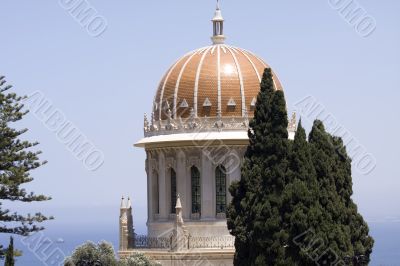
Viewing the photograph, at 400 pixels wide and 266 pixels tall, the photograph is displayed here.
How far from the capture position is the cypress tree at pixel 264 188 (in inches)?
1726

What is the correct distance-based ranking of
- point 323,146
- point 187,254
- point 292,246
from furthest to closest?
point 187,254
point 323,146
point 292,246

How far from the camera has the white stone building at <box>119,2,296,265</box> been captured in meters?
54.3

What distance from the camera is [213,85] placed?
5466cm

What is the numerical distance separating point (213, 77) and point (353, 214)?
34.8 feet

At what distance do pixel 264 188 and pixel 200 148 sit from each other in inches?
395

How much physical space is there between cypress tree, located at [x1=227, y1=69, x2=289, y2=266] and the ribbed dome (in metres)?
8.40

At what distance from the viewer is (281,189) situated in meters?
44.4

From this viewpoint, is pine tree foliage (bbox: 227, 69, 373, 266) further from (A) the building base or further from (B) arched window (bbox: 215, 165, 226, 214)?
(B) arched window (bbox: 215, 165, 226, 214)

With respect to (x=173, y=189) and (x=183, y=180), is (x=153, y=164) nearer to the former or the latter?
(x=173, y=189)

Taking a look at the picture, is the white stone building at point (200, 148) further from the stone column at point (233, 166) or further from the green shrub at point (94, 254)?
the green shrub at point (94, 254)

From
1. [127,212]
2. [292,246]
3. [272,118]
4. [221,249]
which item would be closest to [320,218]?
[292,246]

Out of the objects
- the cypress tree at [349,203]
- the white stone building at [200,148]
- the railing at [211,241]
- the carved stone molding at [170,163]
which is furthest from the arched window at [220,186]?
the cypress tree at [349,203]

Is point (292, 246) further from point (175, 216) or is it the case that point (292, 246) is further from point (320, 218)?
point (175, 216)

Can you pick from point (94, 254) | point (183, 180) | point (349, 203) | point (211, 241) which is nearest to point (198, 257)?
point (211, 241)
